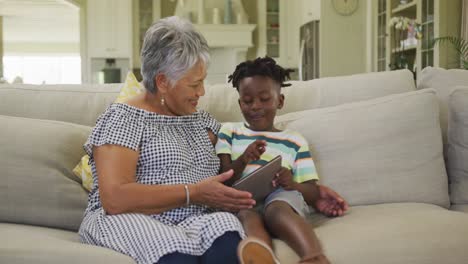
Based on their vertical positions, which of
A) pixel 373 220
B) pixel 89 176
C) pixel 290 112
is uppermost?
pixel 290 112

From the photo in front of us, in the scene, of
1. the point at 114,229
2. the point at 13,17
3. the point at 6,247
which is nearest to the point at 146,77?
the point at 114,229

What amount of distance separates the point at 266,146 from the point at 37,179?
0.70 metres

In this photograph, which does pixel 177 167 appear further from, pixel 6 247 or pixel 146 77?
pixel 6 247

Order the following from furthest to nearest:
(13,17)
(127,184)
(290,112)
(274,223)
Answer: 1. (13,17)
2. (290,112)
3. (274,223)
4. (127,184)

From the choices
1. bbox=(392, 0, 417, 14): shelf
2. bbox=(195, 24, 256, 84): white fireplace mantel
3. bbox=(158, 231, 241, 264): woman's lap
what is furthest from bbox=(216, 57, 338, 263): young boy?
bbox=(195, 24, 256, 84): white fireplace mantel

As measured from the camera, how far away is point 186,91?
1712mm

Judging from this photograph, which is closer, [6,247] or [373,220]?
[6,247]

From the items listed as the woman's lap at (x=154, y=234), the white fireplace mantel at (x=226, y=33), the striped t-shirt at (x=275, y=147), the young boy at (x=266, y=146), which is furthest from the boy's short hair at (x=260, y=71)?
the white fireplace mantel at (x=226, y=33)

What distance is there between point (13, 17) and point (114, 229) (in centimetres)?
1130

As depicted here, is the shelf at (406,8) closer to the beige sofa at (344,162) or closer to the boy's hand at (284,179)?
the beige sofa at (344,162)

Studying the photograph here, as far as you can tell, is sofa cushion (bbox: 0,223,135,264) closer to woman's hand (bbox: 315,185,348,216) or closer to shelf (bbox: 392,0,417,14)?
woman's hand (bbox: 315,185,348,216)

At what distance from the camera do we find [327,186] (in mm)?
1977

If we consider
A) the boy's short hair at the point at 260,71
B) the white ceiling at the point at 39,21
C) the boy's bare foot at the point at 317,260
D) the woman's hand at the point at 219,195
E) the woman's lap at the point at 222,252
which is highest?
the white ceiling at the point at 39,21

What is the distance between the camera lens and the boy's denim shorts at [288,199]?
1714 mm
